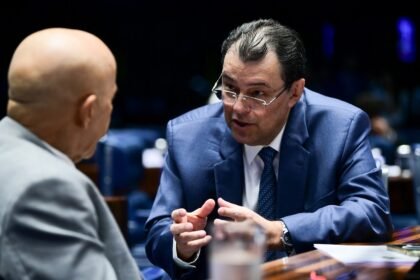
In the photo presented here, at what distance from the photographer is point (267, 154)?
247 cm

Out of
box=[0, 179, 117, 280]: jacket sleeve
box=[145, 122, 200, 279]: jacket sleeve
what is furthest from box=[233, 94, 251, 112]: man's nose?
box=[0, 179, 117, 280]: jacket sleeve

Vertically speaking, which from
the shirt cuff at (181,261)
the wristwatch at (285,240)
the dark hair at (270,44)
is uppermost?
the dark hair at (270,44)

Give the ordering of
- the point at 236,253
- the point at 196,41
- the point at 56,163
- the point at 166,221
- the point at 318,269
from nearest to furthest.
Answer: the point at 236,253
the point at 56,163
the point at 318,269
the point at 166,221
the point at 196,41

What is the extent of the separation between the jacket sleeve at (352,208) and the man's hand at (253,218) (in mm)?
45

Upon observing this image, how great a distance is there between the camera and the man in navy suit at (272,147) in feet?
7.66

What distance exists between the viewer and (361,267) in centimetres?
180

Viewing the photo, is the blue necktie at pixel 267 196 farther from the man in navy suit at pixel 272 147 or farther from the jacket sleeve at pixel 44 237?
the jacket sleeve at pixel 44 237

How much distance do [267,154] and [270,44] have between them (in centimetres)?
34

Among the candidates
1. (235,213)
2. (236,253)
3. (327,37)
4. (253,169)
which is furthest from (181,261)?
(327,37)

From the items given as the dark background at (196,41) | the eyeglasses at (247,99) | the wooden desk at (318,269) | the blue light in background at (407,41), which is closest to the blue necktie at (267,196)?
the eyeglasses at (247,99)

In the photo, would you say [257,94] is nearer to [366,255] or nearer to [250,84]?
[250,84]

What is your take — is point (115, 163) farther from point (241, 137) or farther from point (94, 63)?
point (94, 63)

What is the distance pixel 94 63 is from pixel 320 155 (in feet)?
3.81

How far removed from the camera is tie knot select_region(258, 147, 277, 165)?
8.07ft
